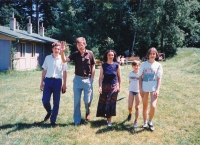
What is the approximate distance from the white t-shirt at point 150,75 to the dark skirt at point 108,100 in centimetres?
69

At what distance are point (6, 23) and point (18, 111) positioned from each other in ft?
134

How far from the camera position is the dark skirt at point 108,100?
4.99m

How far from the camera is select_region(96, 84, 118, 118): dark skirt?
4.99 m

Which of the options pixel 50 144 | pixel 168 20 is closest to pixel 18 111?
pixel 50 144

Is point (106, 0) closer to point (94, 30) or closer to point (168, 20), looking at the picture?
point (94, 30)

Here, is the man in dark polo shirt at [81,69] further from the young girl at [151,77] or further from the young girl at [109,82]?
the young girl at [151,77]

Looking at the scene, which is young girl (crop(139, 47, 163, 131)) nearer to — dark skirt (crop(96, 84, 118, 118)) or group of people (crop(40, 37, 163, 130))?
group of people (crop(40, 37, 163, 130))

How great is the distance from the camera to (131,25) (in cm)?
3127

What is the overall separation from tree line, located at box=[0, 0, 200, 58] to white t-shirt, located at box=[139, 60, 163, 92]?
23911mm

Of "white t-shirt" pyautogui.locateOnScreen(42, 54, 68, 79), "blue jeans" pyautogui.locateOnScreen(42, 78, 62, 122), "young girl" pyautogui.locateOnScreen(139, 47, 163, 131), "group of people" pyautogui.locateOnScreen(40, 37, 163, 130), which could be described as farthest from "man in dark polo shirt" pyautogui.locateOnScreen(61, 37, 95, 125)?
"young girl" pyautogui.locateOnScreen(139, 47, 163, 131)

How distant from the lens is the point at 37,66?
23.6m

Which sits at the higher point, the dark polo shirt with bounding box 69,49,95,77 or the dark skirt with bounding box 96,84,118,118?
the dark polo shirt with bounding box 69,49,95,77

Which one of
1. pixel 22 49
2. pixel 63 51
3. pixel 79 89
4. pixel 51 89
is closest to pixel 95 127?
pixel 79 89

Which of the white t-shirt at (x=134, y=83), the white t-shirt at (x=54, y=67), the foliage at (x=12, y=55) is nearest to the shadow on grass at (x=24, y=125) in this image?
the white t-shirt at (x=54, y=67)
